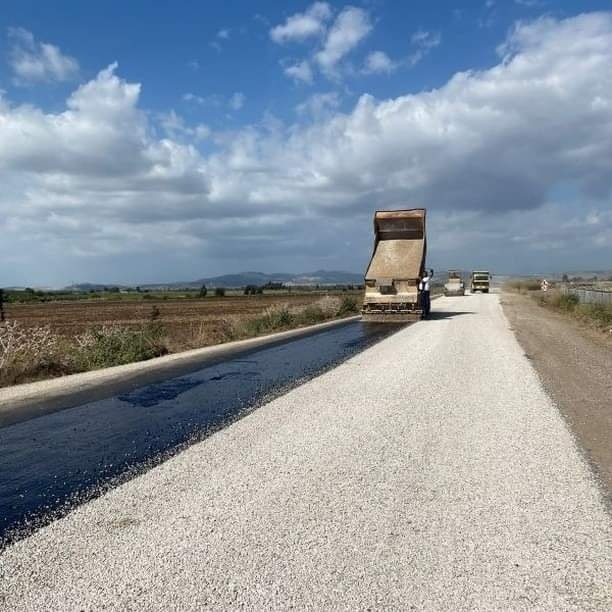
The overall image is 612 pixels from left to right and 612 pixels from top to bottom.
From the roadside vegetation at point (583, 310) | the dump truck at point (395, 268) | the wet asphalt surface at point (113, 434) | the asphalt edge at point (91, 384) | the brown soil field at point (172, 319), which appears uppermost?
the dump truck at point (395, 268)

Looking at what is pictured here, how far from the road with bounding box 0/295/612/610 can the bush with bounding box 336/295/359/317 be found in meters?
23.3

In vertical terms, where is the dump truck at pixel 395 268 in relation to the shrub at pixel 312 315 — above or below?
above

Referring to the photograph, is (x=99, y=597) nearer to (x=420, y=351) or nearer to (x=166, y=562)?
(x=166, y=562)

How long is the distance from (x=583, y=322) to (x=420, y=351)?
12819mm

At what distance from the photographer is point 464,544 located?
4.21m

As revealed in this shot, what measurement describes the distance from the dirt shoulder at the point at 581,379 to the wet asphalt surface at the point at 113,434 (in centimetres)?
435

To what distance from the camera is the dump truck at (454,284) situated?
2188 inches

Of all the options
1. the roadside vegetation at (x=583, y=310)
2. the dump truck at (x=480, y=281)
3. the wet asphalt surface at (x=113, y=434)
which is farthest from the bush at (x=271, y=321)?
the dump truck at (x=480, y=281)

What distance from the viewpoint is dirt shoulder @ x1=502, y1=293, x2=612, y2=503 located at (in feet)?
21.8

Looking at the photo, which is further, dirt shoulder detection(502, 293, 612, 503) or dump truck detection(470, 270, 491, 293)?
dump truck detection(470, 270, 491, 293)

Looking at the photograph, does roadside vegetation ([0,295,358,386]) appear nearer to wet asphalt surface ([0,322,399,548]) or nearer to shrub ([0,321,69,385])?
shrub ([0,321,69,385])

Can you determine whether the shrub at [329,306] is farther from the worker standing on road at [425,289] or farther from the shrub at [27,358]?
the shrub at [27,358]

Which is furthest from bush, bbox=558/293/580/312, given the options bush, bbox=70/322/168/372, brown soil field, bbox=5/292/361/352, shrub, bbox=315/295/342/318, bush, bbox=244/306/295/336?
bush, bbox=70/322/168/372

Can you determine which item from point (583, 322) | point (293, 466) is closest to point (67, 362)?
point (293, 466)
